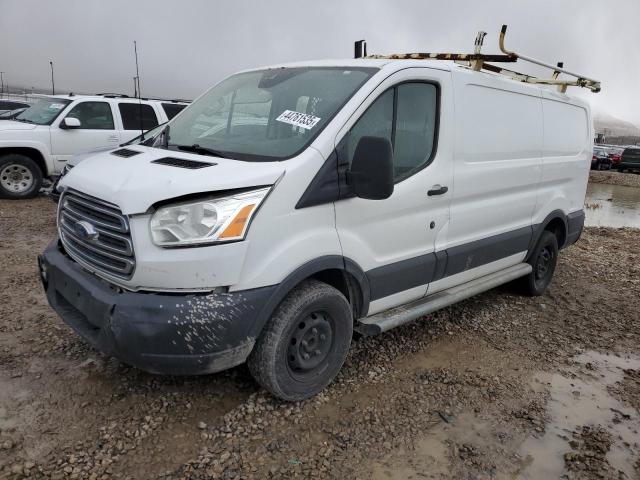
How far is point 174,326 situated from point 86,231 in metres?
0.81

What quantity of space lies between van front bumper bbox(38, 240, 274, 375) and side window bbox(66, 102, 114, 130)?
24.5 feet

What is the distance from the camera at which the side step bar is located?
3.45 meters

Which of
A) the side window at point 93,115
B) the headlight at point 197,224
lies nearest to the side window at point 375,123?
the headlight at point 197,224

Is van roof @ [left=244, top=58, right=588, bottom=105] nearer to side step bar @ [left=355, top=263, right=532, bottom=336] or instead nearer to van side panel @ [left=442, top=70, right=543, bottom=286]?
van side panel @ [left=442, top=70, right=543, bottom=286]

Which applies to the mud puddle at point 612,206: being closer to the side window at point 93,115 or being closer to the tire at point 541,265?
the tire at point 541,265

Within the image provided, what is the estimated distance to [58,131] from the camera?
9.00 meters

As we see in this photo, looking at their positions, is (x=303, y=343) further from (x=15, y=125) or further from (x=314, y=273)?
(x=15, y=125)

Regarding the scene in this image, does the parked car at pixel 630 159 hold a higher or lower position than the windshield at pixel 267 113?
lower

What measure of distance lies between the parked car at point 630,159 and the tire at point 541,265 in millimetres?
26612

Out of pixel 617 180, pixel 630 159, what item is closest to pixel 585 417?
pixel 617 180

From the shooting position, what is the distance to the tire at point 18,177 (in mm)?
8833

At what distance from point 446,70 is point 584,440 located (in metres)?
2.63

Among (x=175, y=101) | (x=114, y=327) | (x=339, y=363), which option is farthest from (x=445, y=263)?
(x=175, y=101)

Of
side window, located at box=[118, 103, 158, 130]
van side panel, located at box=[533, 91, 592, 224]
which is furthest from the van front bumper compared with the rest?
side window, located at box=[118, 103, 158, 130]
